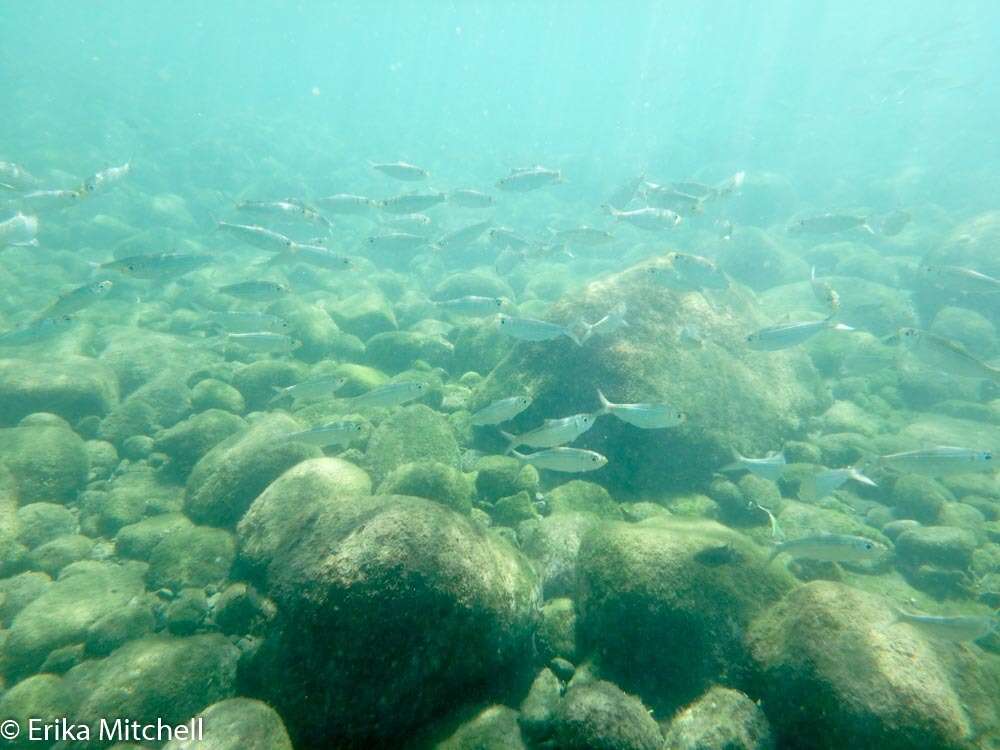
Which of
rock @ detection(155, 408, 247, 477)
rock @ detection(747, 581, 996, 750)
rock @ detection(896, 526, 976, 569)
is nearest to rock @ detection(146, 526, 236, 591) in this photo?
rock @ detection(155, 408, 247, 477)

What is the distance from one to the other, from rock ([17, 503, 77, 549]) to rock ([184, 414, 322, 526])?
4.44 ft

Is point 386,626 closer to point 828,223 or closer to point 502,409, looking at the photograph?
point 502,409

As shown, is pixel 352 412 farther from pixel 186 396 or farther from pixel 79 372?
pixel 79 372

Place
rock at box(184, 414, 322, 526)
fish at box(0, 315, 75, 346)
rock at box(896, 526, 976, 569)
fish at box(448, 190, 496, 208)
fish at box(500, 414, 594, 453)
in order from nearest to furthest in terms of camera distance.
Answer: fish at box(500, 414, 594, 453) → rock at box(896, 526, 976, 569) → rock at box(184, 414, 322, 526) → fish at box(0, 315, 75, 346) → fish at box(448, 190, 496, 208)

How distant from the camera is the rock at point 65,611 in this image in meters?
4.44

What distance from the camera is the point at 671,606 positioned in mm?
4129

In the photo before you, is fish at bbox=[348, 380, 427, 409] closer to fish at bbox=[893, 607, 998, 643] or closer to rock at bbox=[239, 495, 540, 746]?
rock at bbox=[239, 495, 540, 746]

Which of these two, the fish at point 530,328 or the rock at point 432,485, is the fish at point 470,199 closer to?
the fish at point 530,328

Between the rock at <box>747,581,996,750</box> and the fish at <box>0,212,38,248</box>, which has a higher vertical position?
the fish at <box>0,212,38,248</box>

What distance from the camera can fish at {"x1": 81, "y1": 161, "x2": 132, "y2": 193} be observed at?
1073cm

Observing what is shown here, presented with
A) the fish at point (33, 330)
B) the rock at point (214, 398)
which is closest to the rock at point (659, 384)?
the rock at point (214, 398)

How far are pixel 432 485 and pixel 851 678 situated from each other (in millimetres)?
4057

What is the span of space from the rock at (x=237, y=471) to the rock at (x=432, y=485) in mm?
1474

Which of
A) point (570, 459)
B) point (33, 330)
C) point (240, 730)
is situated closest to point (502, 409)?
point (570, 459)
